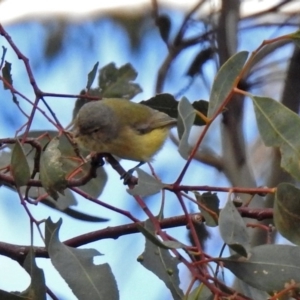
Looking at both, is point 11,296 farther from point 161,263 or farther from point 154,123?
point 154,123

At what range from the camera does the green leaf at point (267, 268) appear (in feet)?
2.14

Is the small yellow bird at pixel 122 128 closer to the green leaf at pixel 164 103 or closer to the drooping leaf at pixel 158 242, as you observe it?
the green leaf at pixel 164 103

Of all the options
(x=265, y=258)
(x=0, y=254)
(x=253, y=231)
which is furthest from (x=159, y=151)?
(x=265, y=258)

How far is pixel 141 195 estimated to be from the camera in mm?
667

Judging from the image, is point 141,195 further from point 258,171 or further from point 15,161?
point 258,171

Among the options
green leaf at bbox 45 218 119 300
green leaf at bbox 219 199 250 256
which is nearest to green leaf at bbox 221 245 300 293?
green leaf at bbox 219 199 250 256

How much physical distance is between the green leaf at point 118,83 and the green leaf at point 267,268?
0.51 m

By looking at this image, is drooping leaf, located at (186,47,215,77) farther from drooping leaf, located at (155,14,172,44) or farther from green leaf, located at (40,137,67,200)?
green leaf, located at (40,137,67,200)

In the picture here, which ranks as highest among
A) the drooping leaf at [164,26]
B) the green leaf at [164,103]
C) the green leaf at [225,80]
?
the drooping leaf at [164,26]

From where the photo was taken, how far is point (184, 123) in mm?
651

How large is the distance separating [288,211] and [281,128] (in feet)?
0.27

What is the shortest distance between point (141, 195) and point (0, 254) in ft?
0.74

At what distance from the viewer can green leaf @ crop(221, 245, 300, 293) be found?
0.65 m

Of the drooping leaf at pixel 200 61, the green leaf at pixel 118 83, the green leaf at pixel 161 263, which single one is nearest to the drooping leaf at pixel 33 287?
the green leaf at pixel 161 263
